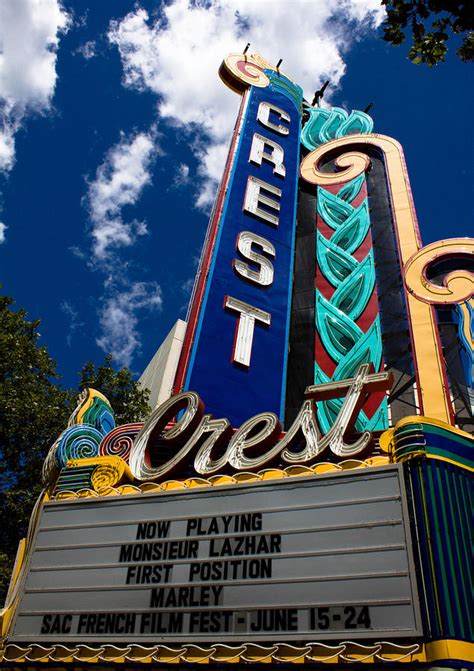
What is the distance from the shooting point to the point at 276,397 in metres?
12.0

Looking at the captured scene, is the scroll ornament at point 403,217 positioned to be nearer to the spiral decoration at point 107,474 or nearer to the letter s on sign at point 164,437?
the letter s on sign at point 164,437

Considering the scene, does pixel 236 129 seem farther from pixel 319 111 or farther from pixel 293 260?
pixel 293 260

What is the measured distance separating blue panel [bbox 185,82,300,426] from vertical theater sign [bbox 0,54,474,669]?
0.05 meters

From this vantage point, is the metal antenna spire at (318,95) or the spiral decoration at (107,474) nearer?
the spiral decoration at (107,474)

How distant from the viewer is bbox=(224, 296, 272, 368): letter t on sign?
40.3 ft

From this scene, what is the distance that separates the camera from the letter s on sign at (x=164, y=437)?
9.14 meters

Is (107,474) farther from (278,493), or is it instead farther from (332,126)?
(332,126)

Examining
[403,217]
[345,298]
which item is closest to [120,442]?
[345,298]

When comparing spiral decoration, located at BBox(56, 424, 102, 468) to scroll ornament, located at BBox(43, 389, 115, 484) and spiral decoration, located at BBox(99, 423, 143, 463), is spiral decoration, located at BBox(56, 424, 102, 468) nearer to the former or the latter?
scroll ornament, located at BBox(43, 389, 115, 484)

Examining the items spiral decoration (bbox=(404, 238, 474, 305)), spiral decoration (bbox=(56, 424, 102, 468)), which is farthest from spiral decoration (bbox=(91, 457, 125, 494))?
spiral decoration (bbox=(404, 238, 474, 305))

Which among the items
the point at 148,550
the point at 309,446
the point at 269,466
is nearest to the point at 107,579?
the point at 148,550

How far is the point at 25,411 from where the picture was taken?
18688 mm

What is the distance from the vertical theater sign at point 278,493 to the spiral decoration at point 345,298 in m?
0.07

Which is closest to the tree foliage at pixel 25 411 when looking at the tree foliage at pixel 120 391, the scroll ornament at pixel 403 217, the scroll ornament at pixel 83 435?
the tree foliage at pixel 120 391
